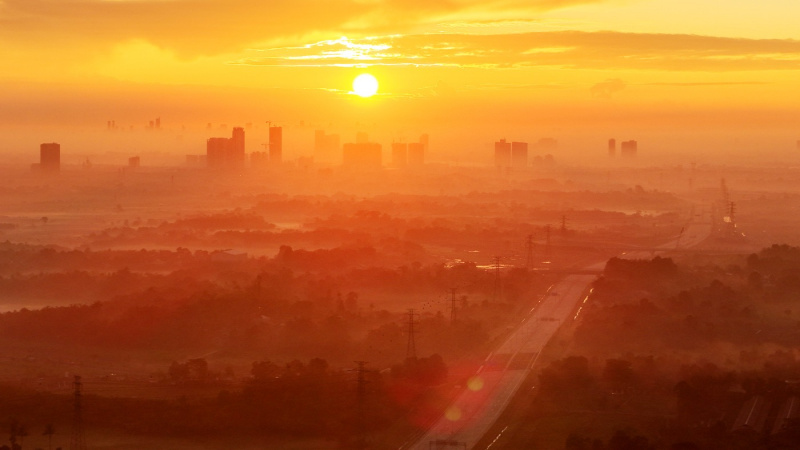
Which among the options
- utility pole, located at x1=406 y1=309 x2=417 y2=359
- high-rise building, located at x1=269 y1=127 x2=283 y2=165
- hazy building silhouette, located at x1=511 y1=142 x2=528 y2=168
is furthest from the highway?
hazy building silhouette, located at x1=511 y1=142 x2=528 y2=168

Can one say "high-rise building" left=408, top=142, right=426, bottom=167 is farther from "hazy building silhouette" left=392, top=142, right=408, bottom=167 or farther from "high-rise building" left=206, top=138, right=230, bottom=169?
"high-rise building" left=206, top=138, right=230, bottom=169

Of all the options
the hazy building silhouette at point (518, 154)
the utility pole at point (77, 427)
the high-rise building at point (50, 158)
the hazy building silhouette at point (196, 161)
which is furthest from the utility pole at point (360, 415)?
the hazy building silhouette at point (518, 154)

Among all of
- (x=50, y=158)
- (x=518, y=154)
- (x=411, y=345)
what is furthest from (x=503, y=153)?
(x=411, y=345)

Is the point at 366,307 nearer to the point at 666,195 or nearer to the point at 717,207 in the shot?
the point at 717,207

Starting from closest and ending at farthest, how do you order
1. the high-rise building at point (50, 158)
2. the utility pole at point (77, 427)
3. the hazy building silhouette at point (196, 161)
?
the utility pole at point (77, 427) → the high-rise building at point (50, 158) → the hazy building silhouette at point (196, 161)

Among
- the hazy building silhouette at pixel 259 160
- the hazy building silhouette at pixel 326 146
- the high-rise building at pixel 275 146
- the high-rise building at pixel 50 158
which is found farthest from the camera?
the hazy building silhouette at pixel 326 146

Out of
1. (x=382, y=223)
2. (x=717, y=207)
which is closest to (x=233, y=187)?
(x=382, y=223)

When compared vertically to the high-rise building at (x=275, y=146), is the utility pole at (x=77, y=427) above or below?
below

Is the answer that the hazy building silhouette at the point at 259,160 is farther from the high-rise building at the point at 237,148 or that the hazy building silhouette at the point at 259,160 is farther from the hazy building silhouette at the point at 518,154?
the hazy building silhouette at the point at 518,154
